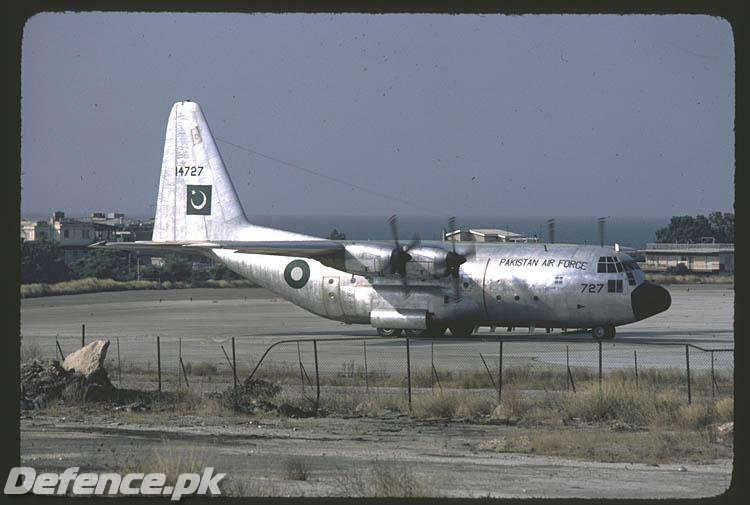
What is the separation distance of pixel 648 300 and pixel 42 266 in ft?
217

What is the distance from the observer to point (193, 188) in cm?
4834

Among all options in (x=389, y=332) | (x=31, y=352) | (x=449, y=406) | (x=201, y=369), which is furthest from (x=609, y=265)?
(x=31, y=352)

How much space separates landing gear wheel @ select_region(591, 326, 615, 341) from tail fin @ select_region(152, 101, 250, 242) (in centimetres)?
1587

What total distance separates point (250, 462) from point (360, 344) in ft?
75.5

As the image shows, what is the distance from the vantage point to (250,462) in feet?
59.9

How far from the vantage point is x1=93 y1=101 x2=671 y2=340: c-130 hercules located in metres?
39.5

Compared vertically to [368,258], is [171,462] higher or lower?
lower

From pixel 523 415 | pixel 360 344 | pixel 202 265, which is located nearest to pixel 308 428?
pixel 523 415

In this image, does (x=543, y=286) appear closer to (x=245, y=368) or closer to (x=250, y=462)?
→ (x=245, y=368)

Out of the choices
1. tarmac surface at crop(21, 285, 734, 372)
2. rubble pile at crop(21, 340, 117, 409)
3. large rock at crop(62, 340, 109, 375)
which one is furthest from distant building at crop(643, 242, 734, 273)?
rubble pile at crop(21, 340, 117, 409)

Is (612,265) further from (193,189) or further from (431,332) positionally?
(193,189)

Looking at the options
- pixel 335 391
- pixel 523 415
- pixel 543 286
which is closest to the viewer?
pixel 523 415

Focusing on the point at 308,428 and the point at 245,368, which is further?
the point at 245,368

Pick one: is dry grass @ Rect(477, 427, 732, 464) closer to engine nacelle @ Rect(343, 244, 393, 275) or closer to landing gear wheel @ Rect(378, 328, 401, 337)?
engine nacelle @ Rect(343, 244, 393, 275)
